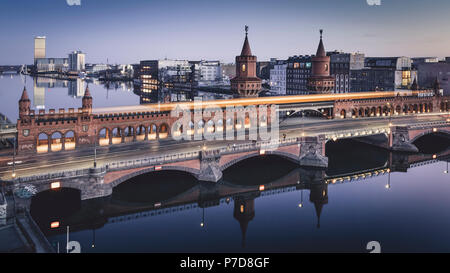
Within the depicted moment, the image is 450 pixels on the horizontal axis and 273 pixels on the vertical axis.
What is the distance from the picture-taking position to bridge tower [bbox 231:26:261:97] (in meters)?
97.8

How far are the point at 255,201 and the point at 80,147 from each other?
92.4 feet

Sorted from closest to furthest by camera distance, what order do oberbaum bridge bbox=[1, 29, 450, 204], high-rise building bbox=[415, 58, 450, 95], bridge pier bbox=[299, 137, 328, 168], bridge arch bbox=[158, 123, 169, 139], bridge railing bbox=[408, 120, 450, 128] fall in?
1. oberbaum bridge bbox=[1, 29, 450, 204]
2. bridge pier bbox=[299, 137, 328, 168]
3. bridge arch bbox=[158, 123, 169, 139]
4. bridge railing bbox=[408, 120, 450, 128]
5. high-rise building bbox=[415, 58, 450, 95]

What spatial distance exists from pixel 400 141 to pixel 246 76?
3736 centimetres

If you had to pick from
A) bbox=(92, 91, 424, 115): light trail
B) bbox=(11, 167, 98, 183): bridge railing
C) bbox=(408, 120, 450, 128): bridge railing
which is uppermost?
bbox=(92, 91, 424, 115): light trail

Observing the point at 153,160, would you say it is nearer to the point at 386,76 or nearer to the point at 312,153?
the point at 312,153

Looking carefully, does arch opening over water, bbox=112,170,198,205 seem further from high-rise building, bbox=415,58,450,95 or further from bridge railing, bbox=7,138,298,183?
high-rise building, bbox=415,58,450,95

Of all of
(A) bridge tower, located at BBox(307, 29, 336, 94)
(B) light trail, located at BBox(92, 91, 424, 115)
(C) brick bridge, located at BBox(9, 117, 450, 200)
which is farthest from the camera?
(A) bridge tower, located at BBox(307, 29, 336, 94)

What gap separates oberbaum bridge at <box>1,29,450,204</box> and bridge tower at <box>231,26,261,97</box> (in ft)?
0.78

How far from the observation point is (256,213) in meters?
53.7

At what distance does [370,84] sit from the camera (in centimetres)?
15800

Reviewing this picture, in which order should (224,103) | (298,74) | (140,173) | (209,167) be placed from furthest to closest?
(298,74) → (224,103) → (209,167) → (140,173)

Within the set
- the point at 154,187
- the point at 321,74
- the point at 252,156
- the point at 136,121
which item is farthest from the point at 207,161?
the point at 321,74

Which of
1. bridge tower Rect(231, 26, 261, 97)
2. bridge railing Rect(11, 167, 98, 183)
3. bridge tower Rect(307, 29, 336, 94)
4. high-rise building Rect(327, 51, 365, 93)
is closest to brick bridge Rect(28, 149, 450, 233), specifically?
bridge railing Rect(11, 167, 98, 183)

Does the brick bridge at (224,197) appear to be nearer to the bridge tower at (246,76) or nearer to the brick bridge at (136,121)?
the brick bridge at (136,121)
